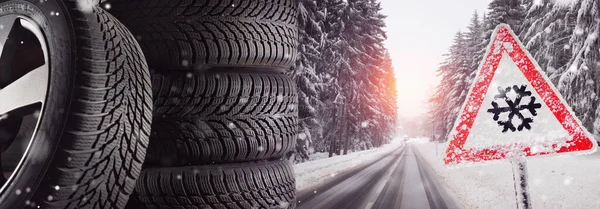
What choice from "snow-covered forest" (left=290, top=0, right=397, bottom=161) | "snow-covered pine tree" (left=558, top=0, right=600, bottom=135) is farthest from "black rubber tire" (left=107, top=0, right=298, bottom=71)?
"snow-covered forest" (left=290, top=0, right=397, bottom=161)

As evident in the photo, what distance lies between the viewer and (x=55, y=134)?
138cm

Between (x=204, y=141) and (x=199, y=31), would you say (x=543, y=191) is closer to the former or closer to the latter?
(x=204, y=141)

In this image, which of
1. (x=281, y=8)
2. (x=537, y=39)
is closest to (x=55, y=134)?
(x=281, y=8)

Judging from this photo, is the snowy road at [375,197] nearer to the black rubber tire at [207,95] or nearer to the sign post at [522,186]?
the sign post at [522,186]

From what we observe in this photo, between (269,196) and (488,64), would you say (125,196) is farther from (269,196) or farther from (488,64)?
(488,64)

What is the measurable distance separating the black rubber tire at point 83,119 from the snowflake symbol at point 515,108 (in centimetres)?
234

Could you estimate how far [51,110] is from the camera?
4.58 feet

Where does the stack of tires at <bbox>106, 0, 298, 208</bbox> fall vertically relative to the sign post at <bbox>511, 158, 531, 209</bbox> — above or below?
above

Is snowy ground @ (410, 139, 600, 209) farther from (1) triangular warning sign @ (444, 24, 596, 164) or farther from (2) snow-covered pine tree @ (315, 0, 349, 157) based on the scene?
(2) snow-covered pine tree @ (315, 0, 349, 157)

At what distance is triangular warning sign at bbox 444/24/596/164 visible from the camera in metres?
2.70

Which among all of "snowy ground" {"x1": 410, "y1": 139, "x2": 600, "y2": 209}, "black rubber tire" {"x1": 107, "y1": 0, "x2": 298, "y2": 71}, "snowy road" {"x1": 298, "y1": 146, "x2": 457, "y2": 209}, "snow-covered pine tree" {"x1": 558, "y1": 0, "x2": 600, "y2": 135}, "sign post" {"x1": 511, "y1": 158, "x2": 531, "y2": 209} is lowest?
"snowy ground" {"x1": 410, "y1": 139, "x2": 600, "y2": 209}

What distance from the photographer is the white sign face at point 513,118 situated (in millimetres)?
2709

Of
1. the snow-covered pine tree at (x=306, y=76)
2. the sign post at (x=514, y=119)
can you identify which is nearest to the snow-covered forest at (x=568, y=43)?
the snow-covered pine tree at (x=306, y=76)

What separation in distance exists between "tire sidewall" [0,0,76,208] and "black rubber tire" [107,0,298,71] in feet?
1.50
